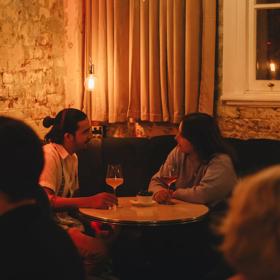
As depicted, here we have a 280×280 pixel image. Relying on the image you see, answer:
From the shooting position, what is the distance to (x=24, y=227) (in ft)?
4.91

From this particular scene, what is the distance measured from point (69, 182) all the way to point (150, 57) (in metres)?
2.06

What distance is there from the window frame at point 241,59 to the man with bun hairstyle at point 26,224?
3.70 meters

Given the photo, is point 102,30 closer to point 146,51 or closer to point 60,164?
point 146,51

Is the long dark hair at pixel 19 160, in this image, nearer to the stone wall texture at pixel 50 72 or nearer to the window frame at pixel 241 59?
the stone wall texture at pixel 50 72

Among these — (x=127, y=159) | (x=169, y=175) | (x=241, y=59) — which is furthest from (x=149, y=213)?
(x=241, y=59)

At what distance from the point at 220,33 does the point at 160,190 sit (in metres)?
2.07

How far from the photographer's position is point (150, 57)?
5383mm

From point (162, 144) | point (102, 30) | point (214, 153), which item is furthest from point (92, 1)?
point (214, 153)

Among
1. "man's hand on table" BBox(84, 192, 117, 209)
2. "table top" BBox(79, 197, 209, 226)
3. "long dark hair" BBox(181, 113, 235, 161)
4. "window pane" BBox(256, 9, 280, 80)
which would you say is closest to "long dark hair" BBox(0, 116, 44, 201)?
"table top" BBox(79, 197, 209, 226)

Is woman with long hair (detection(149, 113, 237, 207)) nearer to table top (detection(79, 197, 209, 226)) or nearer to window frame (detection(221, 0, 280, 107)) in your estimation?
table top (detection(79, 197, 209, 226))

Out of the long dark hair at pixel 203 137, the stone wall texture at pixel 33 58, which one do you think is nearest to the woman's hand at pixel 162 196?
the long dark hair at pixel 203 137

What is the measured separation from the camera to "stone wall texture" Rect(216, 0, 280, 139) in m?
5.07

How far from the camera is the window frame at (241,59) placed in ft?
16.6

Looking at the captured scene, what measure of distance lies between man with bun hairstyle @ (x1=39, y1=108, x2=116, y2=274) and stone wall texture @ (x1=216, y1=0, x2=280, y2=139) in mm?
1837
